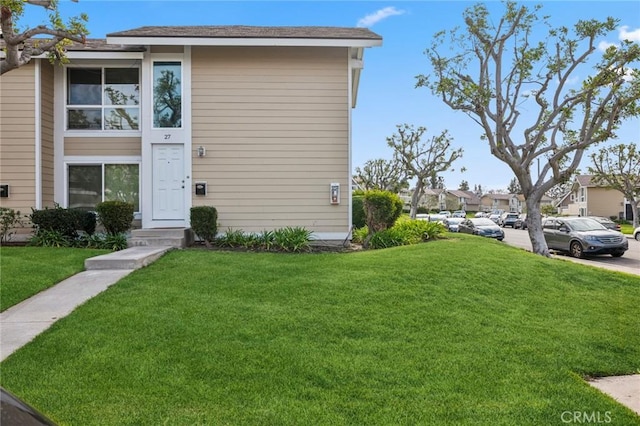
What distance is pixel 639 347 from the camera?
4.42m

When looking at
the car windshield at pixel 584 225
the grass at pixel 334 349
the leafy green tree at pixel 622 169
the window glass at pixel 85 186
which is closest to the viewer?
the grass at pixel 334 349

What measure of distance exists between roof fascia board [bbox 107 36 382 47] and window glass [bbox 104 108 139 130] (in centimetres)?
173

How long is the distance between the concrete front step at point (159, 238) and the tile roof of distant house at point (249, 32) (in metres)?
4.82

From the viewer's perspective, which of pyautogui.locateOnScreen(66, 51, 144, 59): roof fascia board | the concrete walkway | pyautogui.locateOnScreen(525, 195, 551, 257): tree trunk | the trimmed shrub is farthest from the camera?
pyautogui.locateOnScreen(525, 195, 551, 257): tree trunk

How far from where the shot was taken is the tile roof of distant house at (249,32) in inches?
425

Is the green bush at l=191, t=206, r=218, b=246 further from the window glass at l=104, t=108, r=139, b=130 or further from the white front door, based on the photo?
the window glass at l=104, t=108, r=139, b=130

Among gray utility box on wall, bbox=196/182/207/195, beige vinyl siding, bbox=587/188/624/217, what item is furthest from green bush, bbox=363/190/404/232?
beige vinyl siding, bbox=587/188/624/217

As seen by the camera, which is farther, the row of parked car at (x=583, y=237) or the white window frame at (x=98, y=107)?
the row of parked car at (x=583, y=237)

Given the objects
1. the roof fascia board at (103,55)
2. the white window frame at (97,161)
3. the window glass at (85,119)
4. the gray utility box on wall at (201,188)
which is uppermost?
the roof fascia board at (103,55)

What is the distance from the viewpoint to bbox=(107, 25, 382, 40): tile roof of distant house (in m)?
10.8

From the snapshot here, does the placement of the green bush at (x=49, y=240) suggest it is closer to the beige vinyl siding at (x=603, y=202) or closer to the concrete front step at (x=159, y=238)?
the concrete front step at (x=159, y=238)

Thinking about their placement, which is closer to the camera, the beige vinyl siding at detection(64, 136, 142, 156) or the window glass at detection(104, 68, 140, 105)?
the beige vinyl siding at detection(64, 136, 142, 156)

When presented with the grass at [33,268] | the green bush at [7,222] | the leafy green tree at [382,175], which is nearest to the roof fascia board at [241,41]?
the green bush at [7,222]

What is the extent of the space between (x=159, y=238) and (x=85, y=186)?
11.2ft
